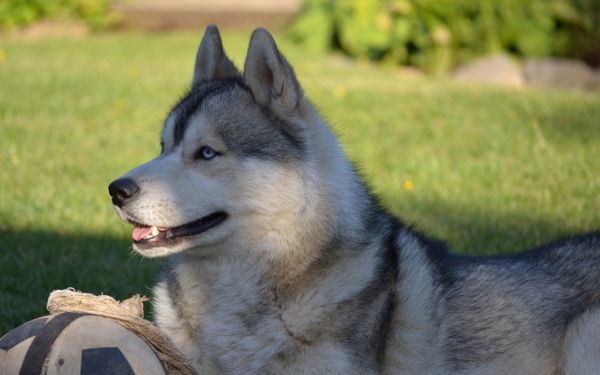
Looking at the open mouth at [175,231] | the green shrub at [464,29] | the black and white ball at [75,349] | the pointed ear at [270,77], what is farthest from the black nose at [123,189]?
the green shrub at [464,29]

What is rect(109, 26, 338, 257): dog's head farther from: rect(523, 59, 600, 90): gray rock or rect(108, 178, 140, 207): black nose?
rect(523, 59, 600, 90): gray rock

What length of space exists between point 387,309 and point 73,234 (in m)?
3.09

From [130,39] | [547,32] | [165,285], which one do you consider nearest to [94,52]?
[130,39]

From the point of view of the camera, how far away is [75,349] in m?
3.17

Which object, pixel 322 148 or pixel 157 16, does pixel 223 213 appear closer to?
pixel 322 148

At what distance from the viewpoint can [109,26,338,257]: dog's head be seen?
3.72m

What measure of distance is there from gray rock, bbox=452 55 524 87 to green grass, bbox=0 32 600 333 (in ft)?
3.20

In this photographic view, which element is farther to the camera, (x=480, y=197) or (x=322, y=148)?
(x=480, y=197)

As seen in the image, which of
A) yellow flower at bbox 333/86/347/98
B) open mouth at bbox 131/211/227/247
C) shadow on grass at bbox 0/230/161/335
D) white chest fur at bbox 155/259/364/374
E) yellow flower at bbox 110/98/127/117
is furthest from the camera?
yellow flower at bbox 333/86/347/98

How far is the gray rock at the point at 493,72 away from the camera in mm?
12602

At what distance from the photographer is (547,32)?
1301 cm

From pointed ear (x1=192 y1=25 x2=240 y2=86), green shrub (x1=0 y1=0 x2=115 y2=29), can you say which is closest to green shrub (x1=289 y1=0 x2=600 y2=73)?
green shrub (x1=0 y1=0 x2=115 y2=29)

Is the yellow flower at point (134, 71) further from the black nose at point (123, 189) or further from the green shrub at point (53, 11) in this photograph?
the black nose at point (123, 189)

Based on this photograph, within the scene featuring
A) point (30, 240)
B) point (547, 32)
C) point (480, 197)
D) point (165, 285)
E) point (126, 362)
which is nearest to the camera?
point (126, 362)
